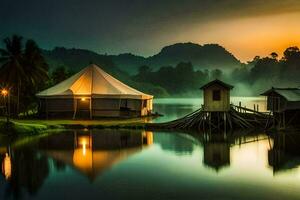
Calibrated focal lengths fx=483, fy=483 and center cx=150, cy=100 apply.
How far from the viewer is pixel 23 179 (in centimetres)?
2583

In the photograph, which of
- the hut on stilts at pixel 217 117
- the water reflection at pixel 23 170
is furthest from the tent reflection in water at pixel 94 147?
the hut on stilts at pixel 217 117

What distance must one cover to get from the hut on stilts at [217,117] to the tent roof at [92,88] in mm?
12493

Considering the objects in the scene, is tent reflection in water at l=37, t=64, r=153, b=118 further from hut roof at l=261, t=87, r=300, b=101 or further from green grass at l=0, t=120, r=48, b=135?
hut roof at l=261, t=87, r=300, b=101

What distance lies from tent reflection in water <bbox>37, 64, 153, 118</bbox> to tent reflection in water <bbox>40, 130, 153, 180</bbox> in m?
13.6

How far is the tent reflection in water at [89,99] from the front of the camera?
6312 centimetres

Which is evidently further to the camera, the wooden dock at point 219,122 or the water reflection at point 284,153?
the wooden dock at point 219,122

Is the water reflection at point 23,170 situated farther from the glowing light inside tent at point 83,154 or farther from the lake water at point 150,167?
the glowing light inside tent at point 83,154

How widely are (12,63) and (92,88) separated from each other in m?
11.4

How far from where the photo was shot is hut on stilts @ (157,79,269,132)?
172 feet

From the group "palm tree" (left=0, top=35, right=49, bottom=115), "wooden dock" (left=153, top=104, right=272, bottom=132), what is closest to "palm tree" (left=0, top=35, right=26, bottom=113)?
"palm tree" (left=0, top=35, right=49, bottom=115)

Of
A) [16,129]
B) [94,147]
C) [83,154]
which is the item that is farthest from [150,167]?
[16,129]

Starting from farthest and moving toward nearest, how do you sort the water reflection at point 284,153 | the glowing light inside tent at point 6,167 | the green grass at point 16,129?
the green grass at point 16,129
the water reflection at point 284,153
the glowing light inside tent at point 6,167

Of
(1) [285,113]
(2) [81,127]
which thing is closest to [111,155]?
(2) [81,127]

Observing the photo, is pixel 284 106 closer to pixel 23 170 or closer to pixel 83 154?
pixel 83 154
